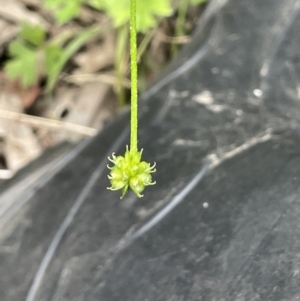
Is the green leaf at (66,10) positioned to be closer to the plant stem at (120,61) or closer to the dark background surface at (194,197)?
the plant stem at (120,61)

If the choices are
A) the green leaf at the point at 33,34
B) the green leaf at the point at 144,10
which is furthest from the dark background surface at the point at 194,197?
the green leaf at the point at 33,34

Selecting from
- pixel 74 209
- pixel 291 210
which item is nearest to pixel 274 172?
pixel 291 210

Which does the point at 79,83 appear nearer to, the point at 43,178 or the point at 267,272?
the point at 43,178

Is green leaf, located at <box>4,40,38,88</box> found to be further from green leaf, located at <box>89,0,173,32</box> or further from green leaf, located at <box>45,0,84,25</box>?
green leaf, located at <box>89,0,173,32</box>

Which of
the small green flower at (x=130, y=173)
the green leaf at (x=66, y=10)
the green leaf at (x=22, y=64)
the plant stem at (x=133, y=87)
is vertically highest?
the green leaf at (x=66, y=10)

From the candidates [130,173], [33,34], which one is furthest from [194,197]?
[33,34]
